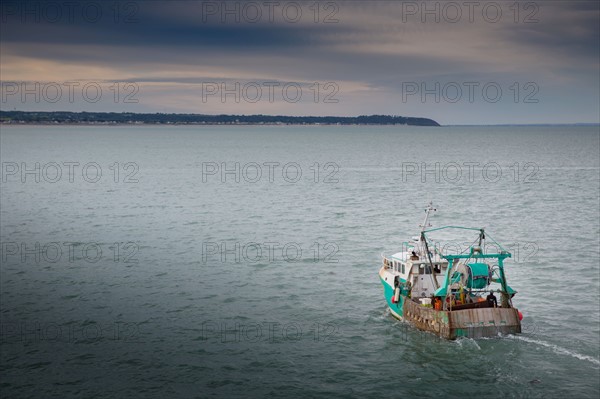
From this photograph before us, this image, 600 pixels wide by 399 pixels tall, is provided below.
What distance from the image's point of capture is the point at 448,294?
37.5 m

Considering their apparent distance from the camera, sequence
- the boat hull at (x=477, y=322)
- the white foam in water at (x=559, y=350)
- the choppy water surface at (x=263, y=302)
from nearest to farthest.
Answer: the choppy water surface at (x=263, y=302) → the white foam in water at (x=559, y=350) → the boat hull at (x=477, y=322)

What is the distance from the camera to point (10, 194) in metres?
100

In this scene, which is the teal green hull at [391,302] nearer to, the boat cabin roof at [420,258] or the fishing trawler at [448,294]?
the fishing trawler at [448,294]

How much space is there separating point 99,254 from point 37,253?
5757 millimetres

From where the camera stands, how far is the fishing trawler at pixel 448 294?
36094mm

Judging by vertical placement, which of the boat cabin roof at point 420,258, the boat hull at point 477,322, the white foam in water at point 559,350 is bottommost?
the white foam in water at point 559,350

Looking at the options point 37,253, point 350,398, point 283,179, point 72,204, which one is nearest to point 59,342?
point 350,398

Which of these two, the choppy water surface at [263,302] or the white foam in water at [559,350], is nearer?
the choppy water surface at [263,302]

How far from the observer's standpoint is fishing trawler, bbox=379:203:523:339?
118 ft

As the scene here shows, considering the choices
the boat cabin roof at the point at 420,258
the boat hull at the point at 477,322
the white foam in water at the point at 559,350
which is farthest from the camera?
the boat cabin roof at the point at 420,258

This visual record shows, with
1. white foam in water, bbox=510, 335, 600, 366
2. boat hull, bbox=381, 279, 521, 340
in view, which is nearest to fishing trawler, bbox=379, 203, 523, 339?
boat hull, bbox=381, 279, 521, 340

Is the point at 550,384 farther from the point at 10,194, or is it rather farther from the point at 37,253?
the point at 10,194

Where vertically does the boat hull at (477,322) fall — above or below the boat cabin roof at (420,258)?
below

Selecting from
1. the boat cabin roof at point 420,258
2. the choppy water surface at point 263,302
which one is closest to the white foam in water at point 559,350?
the choppy water surface at point 263,302
